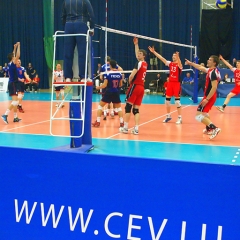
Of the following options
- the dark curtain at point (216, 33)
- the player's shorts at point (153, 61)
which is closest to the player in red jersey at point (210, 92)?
the player's shorts at point (153, 61)

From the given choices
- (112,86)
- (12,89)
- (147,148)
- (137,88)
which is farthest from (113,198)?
(12,89)

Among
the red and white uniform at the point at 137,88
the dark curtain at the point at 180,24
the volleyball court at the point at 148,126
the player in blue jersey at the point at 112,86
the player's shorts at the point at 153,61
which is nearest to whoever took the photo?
the volleyball court at the point at 148,126

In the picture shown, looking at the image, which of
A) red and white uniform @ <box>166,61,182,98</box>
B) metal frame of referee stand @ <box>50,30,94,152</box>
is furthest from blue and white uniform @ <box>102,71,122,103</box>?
metal frame of referee stand @ <box>50,30,94,152</box>

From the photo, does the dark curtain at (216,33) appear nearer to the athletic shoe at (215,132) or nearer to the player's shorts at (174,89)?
the player's shorts at (174,89)

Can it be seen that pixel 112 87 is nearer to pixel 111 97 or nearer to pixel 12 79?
pixel 111 97

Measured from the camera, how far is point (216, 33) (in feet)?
69.6

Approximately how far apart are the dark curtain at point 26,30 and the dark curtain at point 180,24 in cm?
822

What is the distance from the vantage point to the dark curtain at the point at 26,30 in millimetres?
25047

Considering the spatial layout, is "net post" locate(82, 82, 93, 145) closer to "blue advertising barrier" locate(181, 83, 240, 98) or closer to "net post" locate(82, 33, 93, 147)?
"net post" locate(82, 33, 93, 147)

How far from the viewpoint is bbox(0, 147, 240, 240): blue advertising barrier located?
2.18 metres

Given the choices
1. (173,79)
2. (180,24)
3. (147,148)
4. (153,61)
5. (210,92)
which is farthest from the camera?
(180,24)

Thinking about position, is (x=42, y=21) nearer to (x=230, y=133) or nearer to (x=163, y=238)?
(x=230, y=133)

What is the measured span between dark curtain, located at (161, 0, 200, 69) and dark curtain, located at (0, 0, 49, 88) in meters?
8.22

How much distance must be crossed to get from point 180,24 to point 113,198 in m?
20.8
